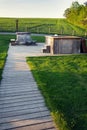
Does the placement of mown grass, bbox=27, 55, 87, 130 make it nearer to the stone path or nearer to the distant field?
the stone path

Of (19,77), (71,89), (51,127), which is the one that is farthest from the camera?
(19,77)

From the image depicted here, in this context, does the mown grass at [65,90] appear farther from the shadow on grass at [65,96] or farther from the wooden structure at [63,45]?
the wooden structure at [63,45]

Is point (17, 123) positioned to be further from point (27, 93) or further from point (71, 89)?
point (71, 89)

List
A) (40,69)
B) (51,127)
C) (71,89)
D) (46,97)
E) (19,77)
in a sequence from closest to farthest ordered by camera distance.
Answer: (51,127) → (46,97) → (71,89) → (19,77) → (40,69)

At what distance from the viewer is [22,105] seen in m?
8.59

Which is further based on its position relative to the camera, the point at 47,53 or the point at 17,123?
the point at 47,53

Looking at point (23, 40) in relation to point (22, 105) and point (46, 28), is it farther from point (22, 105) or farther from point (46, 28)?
point (46, 28)

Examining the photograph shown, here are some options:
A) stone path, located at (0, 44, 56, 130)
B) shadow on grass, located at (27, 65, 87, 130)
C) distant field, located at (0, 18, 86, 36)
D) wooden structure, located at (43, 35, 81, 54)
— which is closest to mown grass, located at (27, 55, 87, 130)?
shadow on grass, located at (27, 65, 87, 130)

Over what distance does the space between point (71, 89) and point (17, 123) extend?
3.82 m

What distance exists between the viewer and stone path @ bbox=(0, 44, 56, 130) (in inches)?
283

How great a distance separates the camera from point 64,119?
25.0ft

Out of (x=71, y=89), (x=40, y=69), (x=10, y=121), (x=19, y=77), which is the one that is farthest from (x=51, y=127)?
(x=40, y=69)

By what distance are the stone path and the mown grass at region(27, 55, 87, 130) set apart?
10.3 inches

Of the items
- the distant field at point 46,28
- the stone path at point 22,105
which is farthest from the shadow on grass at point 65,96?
the distant field at point 46,28
